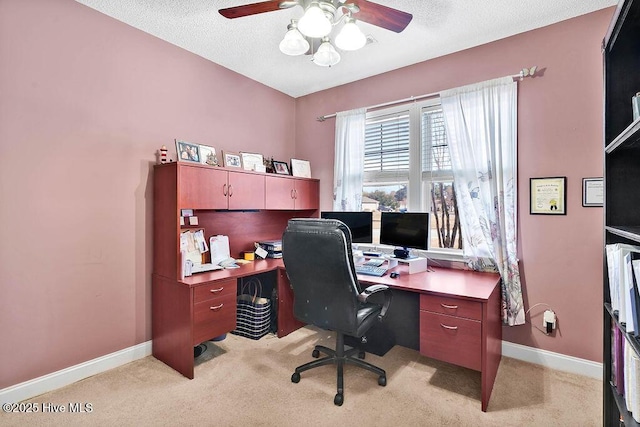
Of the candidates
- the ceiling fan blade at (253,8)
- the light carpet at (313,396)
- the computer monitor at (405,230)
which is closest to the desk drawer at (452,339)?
the light carpet at (313,396)

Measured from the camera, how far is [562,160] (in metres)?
2.42

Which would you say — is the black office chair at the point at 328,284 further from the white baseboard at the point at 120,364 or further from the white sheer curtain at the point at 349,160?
the white sheer curtain at the point at 349,160

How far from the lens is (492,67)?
2.71 m

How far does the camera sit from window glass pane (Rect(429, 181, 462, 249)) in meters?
2.98

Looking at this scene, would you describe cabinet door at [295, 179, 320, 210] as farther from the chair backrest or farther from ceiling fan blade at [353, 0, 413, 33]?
ceiling fan blade at [353, 0, 413, 33]

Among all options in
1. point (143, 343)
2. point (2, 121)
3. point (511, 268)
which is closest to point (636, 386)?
point (511, 268)

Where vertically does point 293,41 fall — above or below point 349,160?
above

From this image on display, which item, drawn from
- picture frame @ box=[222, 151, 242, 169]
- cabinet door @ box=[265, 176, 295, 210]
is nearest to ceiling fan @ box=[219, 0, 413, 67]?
picture frame @ box=[222, 151, 242, 169]

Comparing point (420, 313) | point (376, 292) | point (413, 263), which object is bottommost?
point (420, 313)

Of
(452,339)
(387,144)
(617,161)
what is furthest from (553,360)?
(387,144)

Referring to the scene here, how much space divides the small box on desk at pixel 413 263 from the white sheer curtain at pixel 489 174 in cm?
40

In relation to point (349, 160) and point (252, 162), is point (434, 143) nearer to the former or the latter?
point (349, 160)

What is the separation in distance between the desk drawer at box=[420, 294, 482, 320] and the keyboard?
0.44m

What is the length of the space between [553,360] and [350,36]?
110 inches
